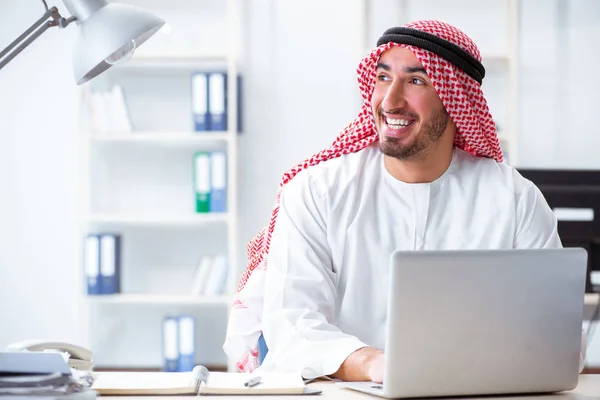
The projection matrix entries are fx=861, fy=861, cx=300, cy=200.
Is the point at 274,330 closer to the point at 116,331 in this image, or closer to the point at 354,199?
the point at 354,199

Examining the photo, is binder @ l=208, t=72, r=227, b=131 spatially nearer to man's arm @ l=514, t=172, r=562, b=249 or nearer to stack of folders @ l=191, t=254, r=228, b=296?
stack of folders @ l=191, t=254, r=228, b=296

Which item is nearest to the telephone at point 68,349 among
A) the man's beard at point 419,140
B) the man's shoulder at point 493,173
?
the man's beard at point 419,140

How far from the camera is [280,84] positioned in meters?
4.73

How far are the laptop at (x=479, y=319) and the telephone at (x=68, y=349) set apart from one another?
66 cm

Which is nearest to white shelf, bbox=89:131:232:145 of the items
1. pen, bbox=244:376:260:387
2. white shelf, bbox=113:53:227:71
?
white shelf, bbox=113:53:227:71

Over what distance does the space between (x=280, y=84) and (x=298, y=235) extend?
9.51 ft

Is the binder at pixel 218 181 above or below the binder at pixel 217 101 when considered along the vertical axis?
below

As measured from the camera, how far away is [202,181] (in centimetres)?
437

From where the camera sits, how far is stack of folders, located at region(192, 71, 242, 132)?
4328mm

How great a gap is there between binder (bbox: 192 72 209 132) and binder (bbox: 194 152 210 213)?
0.16m

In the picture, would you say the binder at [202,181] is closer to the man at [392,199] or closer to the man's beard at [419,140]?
the man at [392,199]

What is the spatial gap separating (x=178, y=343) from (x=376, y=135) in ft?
8.50

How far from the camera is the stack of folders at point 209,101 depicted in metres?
4.33

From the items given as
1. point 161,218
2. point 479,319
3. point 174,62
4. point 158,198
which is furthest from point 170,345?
point 479,319
